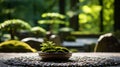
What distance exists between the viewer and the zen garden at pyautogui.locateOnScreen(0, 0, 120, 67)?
26.1 ft

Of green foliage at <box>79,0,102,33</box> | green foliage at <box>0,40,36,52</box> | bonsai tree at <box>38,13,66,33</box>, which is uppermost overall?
green foliage at <box>79,0,102,33</box>

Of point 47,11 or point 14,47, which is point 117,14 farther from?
point 14,47

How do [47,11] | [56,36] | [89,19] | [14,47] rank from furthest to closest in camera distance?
[89,19]
[47,11]
[56,36]
[14,47]

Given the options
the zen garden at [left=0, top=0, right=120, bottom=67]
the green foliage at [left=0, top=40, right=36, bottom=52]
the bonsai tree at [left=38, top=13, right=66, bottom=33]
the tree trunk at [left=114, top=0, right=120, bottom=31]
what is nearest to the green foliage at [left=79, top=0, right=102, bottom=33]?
the zen garden at [left=0, top=0, right=120, bottom=67]

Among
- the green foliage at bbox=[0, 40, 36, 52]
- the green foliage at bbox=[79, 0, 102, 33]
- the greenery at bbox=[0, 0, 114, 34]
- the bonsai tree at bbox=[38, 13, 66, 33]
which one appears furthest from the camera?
the green foliage at bbox=[79, 0, 102, 33]

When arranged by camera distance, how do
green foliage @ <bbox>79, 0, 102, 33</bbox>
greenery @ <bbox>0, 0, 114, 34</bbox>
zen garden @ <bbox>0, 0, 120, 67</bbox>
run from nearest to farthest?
zen garden @ <bbox>0, 0, 120, 67</bbox>
greenery @ <bbox>0, 0, 114, 34</bbox>
green foliage @ <bbox>79, 0, 102, 33</bbox>

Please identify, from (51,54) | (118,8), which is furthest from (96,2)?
(51,54)

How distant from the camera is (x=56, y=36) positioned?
61.9 ft

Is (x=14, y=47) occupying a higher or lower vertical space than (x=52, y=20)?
lower

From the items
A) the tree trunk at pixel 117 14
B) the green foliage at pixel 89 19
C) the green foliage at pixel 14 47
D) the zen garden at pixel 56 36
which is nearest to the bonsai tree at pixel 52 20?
the zen garden at pixel 56 36

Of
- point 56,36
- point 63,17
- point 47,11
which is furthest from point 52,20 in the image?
point 47,11

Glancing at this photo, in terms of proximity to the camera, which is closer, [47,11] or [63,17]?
[63,17]

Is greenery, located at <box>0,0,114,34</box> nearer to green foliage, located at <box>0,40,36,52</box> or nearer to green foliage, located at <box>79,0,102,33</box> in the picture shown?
green foliage, located at <box>79,0,102,33</box>

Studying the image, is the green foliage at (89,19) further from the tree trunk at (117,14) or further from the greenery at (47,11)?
the tree trunk at (117,14)
